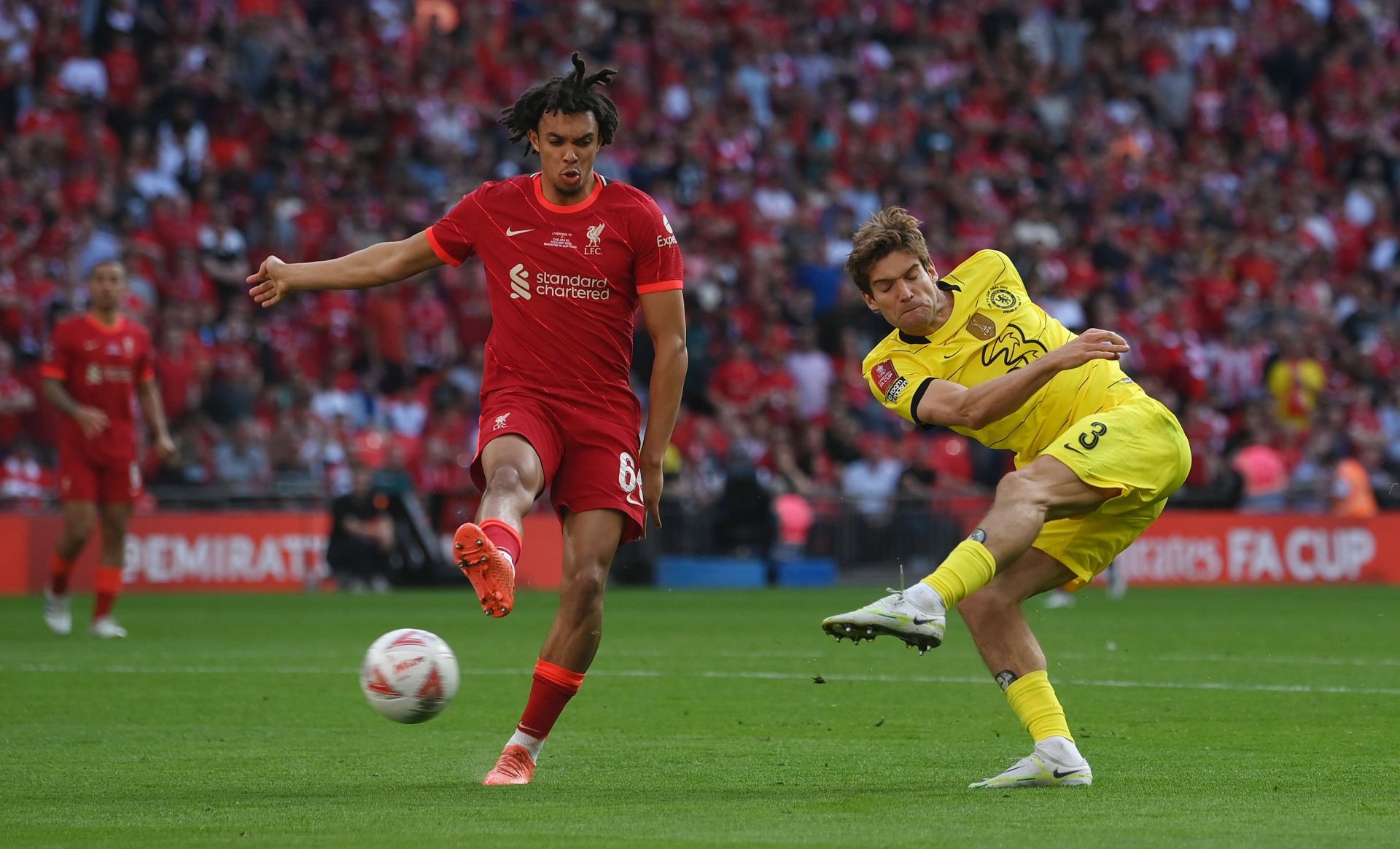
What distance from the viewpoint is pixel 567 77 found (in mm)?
7270

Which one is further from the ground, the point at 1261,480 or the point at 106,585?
the point at 1261,480

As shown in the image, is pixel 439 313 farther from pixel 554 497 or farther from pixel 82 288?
pixel 554 497

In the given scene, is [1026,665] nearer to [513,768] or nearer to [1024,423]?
[1024,423]

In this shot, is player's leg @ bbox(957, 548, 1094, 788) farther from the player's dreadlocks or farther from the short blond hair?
the player's dreadlocks

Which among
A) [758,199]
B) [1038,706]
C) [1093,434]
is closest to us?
[1093,434]

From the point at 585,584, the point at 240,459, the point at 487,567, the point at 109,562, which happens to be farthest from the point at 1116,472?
the point at 240,459

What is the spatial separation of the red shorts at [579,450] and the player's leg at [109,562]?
7640mm

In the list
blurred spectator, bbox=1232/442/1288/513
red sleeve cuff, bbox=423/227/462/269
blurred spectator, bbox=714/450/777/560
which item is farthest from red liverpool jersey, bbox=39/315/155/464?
blurred spectator, bbox=1232/442/1288/513

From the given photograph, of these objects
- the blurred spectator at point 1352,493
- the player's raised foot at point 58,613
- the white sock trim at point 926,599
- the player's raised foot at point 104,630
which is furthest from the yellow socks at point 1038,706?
the blurred spectator at point 1352,493

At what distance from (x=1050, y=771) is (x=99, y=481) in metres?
9.38

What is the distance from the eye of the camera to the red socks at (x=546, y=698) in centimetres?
729

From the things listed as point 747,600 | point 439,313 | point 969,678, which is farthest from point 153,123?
point 969,678

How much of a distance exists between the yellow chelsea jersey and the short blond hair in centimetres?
24

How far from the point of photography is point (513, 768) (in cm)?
716
